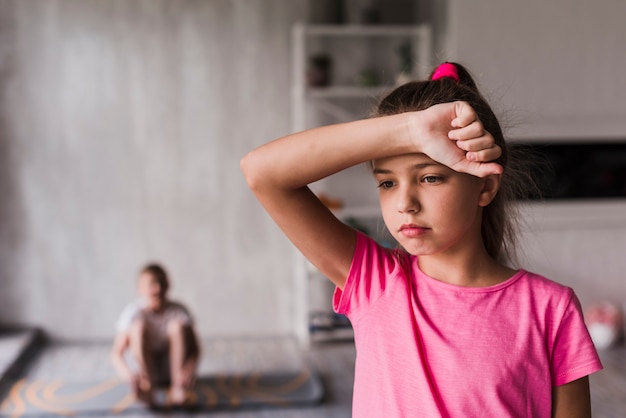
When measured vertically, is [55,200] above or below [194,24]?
below

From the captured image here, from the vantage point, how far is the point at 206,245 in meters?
3.90

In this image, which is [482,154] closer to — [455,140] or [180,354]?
[455,140]

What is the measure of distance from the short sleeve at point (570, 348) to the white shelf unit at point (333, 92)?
2.70 metres

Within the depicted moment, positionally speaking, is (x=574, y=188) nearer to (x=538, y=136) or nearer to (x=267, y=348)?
(x=538, y=136)

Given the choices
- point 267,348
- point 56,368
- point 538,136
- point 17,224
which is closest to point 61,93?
point 17,224

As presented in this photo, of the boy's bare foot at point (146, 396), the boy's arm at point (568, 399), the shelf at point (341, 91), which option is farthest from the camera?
the shelf at point (341, 91)

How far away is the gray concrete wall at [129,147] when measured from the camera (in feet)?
12.3

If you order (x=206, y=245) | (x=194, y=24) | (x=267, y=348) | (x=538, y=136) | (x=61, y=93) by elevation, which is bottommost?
(x=267, y=348)

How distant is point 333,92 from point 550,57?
106 cm

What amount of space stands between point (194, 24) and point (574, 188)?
7.05 ft

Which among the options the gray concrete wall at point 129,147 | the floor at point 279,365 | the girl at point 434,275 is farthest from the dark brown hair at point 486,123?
the gray concrete wall at point 129,147

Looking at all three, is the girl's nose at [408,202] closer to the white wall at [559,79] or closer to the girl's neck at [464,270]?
the girl's neck at [464,270]

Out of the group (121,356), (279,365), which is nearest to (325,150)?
(121,356)

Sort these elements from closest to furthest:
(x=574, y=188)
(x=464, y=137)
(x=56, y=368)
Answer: (x=464, y=137)
(x=56, y=368)
(x=574, y=188)
